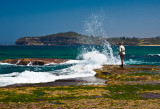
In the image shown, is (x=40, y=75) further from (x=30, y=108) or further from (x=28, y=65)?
(x=28, y=65)

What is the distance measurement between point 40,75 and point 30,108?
16829mm

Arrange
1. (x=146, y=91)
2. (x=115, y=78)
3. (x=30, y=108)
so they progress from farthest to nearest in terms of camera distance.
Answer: (x=115, y=78), (x=146, y=91), (x=30, y=108)

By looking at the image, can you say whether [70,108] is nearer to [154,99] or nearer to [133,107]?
[133,107]

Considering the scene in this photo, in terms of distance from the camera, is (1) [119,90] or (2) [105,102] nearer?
(2) [105,102]

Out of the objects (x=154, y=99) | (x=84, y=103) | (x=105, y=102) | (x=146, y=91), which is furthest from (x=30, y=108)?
(x=146, y=91)

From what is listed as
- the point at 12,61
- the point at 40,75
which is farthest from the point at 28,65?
the point at 40,75

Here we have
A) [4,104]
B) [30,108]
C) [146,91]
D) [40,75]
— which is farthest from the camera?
[40,75]

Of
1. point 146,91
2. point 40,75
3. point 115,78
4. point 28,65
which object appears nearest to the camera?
point 146,91

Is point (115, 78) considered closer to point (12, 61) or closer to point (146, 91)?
point (146, 91)

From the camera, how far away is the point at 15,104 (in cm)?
1335

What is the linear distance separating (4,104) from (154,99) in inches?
378

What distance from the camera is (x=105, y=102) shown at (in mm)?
13820

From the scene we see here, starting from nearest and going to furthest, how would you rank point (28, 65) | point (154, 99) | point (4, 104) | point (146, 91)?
point (4, 104)
point (154, 99)
point (146, 91)
point (28, 65)

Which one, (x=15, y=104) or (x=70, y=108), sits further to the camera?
(x=15, y=104)
